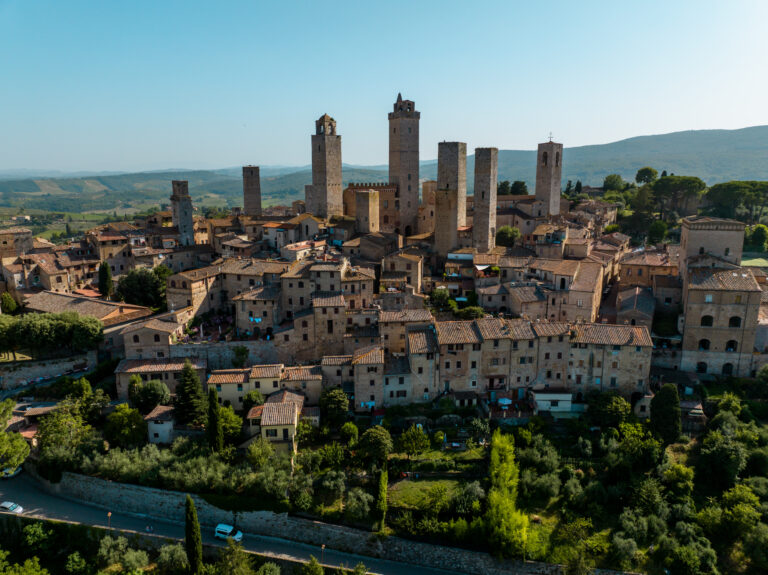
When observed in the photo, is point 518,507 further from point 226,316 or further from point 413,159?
point 413,159

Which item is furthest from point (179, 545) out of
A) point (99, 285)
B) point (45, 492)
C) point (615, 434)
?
point (99, 285)

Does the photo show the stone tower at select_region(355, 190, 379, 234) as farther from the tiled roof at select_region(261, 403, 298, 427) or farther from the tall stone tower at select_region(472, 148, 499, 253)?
the tiled roof at select_region(261, 403, 298, 427)

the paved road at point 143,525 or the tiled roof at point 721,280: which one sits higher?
the tiled roof at point 721,280

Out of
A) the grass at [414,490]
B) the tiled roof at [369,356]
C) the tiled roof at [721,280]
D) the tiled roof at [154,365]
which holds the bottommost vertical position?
the grass at [414,490]

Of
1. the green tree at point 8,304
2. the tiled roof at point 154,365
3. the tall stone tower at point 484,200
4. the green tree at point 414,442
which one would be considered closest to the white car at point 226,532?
the green tree at point 414,442

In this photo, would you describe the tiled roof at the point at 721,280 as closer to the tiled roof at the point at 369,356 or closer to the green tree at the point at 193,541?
the tiled roof at the point at 369,356

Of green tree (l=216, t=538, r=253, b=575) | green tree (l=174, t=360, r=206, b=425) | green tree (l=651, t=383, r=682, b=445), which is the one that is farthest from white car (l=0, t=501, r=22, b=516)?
green tree (l=651, t=383, r=682, b=445)
